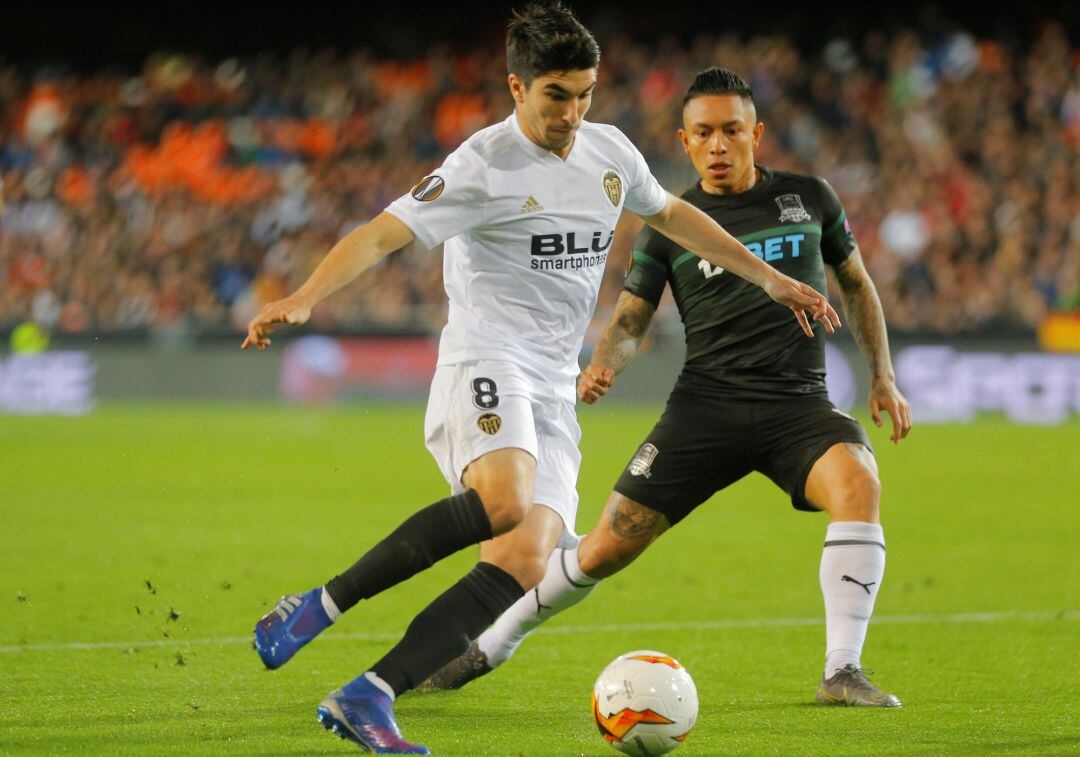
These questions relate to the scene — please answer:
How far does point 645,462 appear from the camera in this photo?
5672 mm

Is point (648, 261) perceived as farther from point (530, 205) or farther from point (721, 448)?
point (530, 205)

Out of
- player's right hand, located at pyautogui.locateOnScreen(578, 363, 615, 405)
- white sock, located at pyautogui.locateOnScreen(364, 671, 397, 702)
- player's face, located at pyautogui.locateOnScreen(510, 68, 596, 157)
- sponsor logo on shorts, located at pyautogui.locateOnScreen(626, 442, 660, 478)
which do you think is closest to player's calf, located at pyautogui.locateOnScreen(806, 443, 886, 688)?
sponsor logo on shorts, located at pyautogui.locateOnScreen(626, 442, 660, 478)

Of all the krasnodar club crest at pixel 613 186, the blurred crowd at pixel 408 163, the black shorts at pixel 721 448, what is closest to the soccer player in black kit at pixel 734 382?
the black shorts at pixel 721 448

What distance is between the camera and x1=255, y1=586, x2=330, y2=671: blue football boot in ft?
14.2

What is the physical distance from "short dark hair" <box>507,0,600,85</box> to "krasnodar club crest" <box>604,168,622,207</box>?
414 millimetres

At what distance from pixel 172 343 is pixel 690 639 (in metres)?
15.1

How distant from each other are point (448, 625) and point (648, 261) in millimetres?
2088

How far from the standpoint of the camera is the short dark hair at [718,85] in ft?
18.8

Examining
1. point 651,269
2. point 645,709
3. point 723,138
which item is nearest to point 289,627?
point 645,709

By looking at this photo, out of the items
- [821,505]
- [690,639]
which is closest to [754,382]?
[821,505]

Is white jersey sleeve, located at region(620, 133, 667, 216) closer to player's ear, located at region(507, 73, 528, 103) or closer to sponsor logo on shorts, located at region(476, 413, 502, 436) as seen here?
player's ear, located at region(507, 73, 528, 103)

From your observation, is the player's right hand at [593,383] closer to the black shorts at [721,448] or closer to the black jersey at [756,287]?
the black shorts at [721,448]

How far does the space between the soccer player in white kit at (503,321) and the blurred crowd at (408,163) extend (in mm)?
14996

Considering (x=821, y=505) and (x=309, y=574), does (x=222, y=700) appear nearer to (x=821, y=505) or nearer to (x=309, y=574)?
(x=821, y=505)
